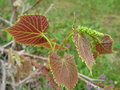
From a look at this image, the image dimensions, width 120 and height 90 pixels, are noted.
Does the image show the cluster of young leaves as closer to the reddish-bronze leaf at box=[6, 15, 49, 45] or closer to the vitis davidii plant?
the vitis davidii plant

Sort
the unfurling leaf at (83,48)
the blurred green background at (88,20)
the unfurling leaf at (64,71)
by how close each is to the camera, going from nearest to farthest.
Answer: the unfurling leaf at (83,48)
the unfurling leaf at (64,71)
the blurred green background at (88,20)

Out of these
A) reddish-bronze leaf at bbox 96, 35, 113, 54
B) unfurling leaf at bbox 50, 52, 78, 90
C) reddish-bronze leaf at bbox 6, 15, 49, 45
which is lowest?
unfurling leaf at bbox 50, 52, 78, 90

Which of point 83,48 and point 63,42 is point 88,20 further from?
point 83,48

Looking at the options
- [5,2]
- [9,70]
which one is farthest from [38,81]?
[5,2]

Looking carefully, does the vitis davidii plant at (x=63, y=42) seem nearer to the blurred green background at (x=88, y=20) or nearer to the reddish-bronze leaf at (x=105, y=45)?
the reddish-bronze leaf at (x=105, y=45)

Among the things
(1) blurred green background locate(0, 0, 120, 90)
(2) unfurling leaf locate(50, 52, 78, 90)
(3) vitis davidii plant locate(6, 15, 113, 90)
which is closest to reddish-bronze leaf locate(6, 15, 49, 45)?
(3) vitis davidii plant locate(6, 15, 113, 90)

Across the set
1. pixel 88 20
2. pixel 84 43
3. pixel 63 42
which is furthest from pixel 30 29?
pixel 88 20

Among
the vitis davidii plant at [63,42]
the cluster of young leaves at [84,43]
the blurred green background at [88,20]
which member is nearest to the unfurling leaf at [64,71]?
the vitis davidii plant at [63,42]
